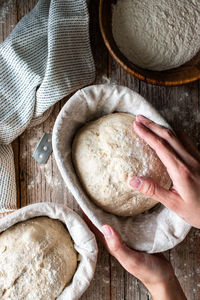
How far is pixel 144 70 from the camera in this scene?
1.00m

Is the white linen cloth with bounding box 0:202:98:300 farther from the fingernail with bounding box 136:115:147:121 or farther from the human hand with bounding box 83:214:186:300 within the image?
the fingernail with bounding box 136:115:147:121

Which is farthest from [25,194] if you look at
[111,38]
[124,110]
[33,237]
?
[111,38]

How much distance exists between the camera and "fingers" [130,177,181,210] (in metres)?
0.82

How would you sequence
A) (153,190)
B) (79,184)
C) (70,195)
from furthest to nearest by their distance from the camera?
(70,195)
(79,184)
(153,190)

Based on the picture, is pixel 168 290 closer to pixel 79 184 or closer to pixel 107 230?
pixel 107 230

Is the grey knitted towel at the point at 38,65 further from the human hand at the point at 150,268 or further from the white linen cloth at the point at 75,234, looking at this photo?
the human hand at the point at 150,268

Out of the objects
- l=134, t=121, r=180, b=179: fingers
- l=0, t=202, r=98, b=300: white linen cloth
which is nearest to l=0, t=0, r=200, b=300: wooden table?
l=0, t=202, r=98, b=300: white linen cloth

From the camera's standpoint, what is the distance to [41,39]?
986 mm

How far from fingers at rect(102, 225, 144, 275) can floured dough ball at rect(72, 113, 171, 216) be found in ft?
0.26

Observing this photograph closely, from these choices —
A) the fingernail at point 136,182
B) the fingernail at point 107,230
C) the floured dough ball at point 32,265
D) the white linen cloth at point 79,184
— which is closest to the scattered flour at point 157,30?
the white linen cloth at point 79,184

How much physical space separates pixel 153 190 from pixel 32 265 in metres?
0.39

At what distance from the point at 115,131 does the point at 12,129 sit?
0.31 metres

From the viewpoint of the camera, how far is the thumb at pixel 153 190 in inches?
32.4

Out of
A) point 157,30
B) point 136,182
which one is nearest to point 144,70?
point 157,30
